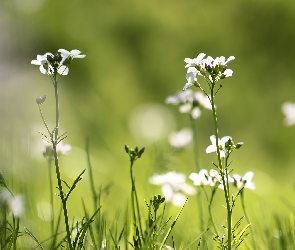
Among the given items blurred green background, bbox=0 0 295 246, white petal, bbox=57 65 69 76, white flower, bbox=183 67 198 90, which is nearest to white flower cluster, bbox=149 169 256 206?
white flower, bbox=183 67 198 90

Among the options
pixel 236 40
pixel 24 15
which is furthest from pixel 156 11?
pixel 24 15

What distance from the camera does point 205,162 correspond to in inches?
223

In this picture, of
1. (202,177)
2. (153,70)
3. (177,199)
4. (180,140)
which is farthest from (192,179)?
(153,70)

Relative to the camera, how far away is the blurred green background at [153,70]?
5.85 meters

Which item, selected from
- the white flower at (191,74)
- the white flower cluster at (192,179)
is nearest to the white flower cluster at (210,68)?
the white flower at (191,74)

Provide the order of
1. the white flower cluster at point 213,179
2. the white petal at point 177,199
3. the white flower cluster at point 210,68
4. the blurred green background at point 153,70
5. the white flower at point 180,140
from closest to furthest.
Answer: the white flower cluster at point 210,68, the white flower cluster at point 213,179, the white petal at point 177,199, the white flower at point 180,140, the blurred green background at point 153,70

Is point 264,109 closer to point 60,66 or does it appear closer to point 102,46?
point 102,46

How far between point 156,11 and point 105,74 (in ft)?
4.39

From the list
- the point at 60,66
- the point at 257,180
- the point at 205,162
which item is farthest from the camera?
the point at 205,162

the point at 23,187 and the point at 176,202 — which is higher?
the point at 176,202

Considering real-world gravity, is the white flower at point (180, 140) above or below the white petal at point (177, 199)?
above

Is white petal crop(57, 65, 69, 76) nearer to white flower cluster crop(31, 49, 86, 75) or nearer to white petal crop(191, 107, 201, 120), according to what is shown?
white flower cluster crop(31, 49, 86, 75)

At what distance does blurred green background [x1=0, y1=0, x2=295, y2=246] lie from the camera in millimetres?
5852

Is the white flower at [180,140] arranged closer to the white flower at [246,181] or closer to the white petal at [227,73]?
the white flower at [246,181]
